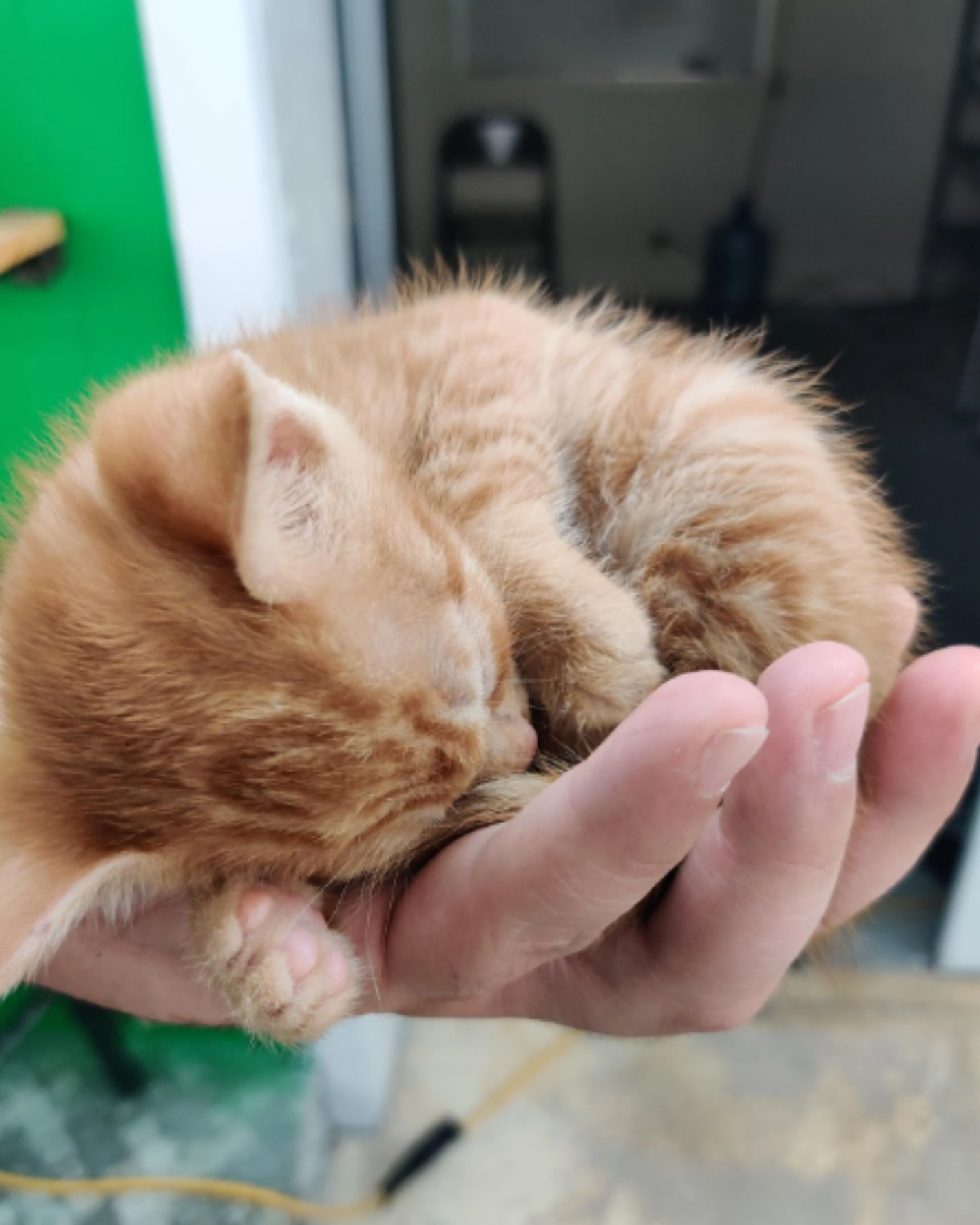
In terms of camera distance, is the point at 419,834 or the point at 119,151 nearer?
the point at 419,834

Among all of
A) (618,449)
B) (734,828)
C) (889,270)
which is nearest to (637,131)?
(889,270)

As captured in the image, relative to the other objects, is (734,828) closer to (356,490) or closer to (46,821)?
(356,490)

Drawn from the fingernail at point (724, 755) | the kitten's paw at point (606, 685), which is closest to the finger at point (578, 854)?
the fingernail at point (724, 755)

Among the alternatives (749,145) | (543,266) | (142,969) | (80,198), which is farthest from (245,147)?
(142,969)

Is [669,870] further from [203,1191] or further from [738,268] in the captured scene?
[203,1191]

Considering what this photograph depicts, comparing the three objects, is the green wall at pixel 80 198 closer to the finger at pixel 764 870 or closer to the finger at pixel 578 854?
the finger at pixel 578 854

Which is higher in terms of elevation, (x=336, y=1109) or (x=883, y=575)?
(x=883, y=575)

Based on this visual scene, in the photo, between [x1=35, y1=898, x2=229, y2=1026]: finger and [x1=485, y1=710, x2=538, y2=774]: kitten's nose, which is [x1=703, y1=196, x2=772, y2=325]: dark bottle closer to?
[x1=485, y1=710, x2=538, y2=774]: kitten's nose
